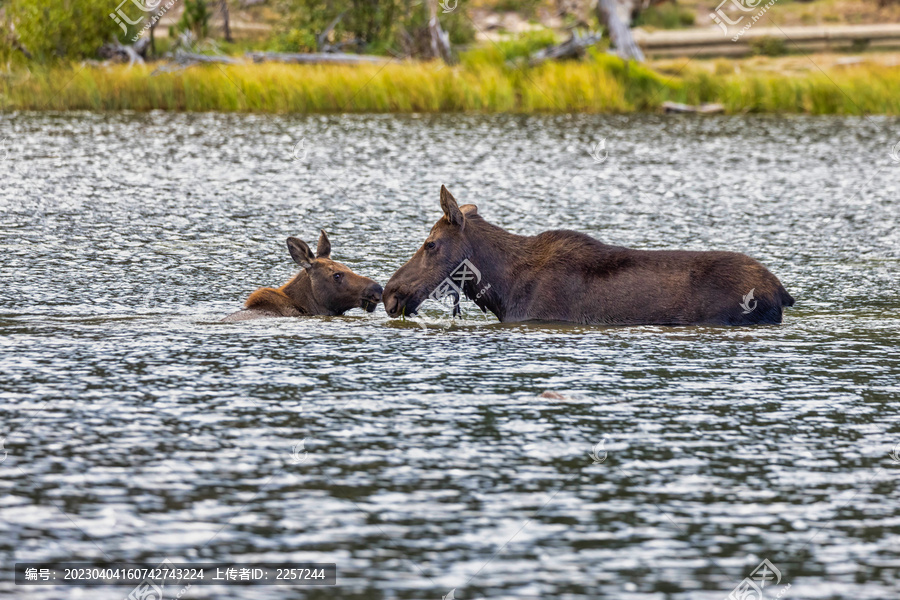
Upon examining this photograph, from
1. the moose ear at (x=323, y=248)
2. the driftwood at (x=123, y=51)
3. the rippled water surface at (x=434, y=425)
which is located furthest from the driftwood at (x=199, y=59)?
the moose ear at (x=323, y=248)

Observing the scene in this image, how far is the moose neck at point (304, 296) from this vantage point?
1464cm

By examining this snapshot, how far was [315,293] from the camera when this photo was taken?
1458 centimetres

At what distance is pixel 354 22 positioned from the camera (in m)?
60.2

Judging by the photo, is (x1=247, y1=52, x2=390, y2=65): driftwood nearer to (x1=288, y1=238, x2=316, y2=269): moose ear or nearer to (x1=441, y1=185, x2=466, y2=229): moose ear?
(x1=288, y1=238, x2=316, y2=269): moose ear

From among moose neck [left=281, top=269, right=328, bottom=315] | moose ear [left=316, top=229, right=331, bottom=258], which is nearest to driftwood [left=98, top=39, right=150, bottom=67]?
moose ear [left=316, top=229, right=331, bottom=258]

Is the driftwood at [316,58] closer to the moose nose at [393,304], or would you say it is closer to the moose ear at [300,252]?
the moose ear at [300,252]

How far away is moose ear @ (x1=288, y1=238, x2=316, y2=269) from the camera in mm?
14344

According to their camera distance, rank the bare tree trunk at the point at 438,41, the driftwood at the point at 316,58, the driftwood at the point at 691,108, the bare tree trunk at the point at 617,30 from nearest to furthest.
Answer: the driftwood at the point at 691,108
the driftwood at the point at 316,58
the bare tree trunk at the point at 617,30
the bare tree trunk at the point at 438,41

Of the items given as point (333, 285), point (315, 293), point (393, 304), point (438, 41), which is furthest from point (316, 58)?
point (393, 304)

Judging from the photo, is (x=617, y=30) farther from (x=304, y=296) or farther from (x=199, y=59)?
(x=304, y=296)

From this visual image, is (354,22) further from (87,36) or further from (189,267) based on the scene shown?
(189,267)

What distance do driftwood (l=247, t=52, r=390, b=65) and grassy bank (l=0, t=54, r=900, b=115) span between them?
181 inches

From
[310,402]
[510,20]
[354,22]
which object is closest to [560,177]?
[310,402]
